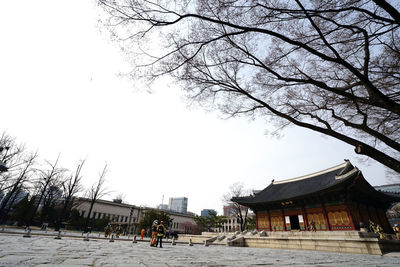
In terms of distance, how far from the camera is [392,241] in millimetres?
12156

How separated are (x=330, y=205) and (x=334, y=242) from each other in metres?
4.32

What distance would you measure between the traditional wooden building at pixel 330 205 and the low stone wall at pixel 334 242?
2.19 meters

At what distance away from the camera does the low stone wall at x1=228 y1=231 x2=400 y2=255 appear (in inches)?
448

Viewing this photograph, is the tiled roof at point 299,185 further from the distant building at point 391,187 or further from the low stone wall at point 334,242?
the distant building at point 391,187

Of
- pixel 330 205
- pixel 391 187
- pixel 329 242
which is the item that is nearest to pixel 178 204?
pixel 391 187

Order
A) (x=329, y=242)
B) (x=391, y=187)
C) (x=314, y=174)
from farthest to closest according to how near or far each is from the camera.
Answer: (x=391, y=187) → (x=314, y=174) → (x=329, y=242)

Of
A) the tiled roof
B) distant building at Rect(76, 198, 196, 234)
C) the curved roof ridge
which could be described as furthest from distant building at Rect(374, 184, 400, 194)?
distant building at Rect(76, 198, 196, 234)

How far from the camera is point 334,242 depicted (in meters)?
12.9

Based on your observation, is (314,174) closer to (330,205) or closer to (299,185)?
(299,185)

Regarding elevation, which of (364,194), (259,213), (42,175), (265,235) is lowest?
(265,235)

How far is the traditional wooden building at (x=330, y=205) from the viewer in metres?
15.2

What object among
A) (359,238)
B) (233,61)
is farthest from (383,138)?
(359,238)

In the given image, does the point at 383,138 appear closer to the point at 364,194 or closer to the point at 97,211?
the point at 364,194

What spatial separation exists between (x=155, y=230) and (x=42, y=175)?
72.9ft
